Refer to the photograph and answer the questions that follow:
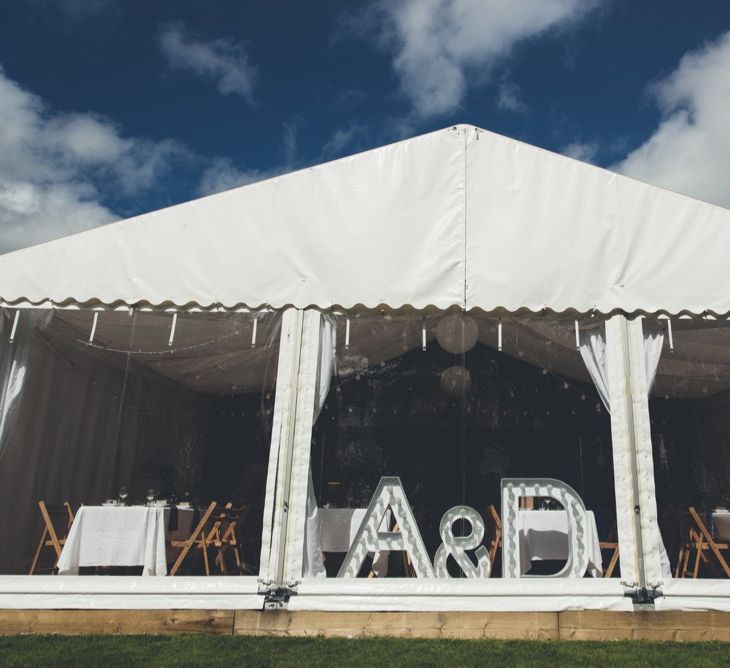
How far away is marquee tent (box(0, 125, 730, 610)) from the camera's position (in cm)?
360

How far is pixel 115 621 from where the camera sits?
11.5 feet

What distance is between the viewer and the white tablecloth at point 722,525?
4918 millimetres

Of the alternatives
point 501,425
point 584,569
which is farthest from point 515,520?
point 501,425

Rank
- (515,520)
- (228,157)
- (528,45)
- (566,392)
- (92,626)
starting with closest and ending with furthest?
(92,626) < (515,520) < (566,392) < (528,45) < (228,157)

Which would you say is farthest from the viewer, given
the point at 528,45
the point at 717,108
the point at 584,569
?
the point at 528,45

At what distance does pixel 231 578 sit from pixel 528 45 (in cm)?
658

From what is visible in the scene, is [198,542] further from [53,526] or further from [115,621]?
[115,621]

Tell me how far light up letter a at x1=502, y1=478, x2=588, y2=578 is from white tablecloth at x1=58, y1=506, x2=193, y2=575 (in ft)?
7.55

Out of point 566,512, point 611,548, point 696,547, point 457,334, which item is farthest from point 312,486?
point 696,547

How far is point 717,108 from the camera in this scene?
22.0 feet

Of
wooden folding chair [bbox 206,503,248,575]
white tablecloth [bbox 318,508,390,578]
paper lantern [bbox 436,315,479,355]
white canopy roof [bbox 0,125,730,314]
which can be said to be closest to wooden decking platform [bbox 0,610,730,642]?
white tablecloth [bbox 318,508,390,578]

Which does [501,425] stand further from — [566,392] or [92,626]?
[92,626]

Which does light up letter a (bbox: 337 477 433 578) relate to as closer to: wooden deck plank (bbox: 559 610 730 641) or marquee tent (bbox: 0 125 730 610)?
marquee tent (bbox: 0 125 730 610)

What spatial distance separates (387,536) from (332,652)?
0.91 m
